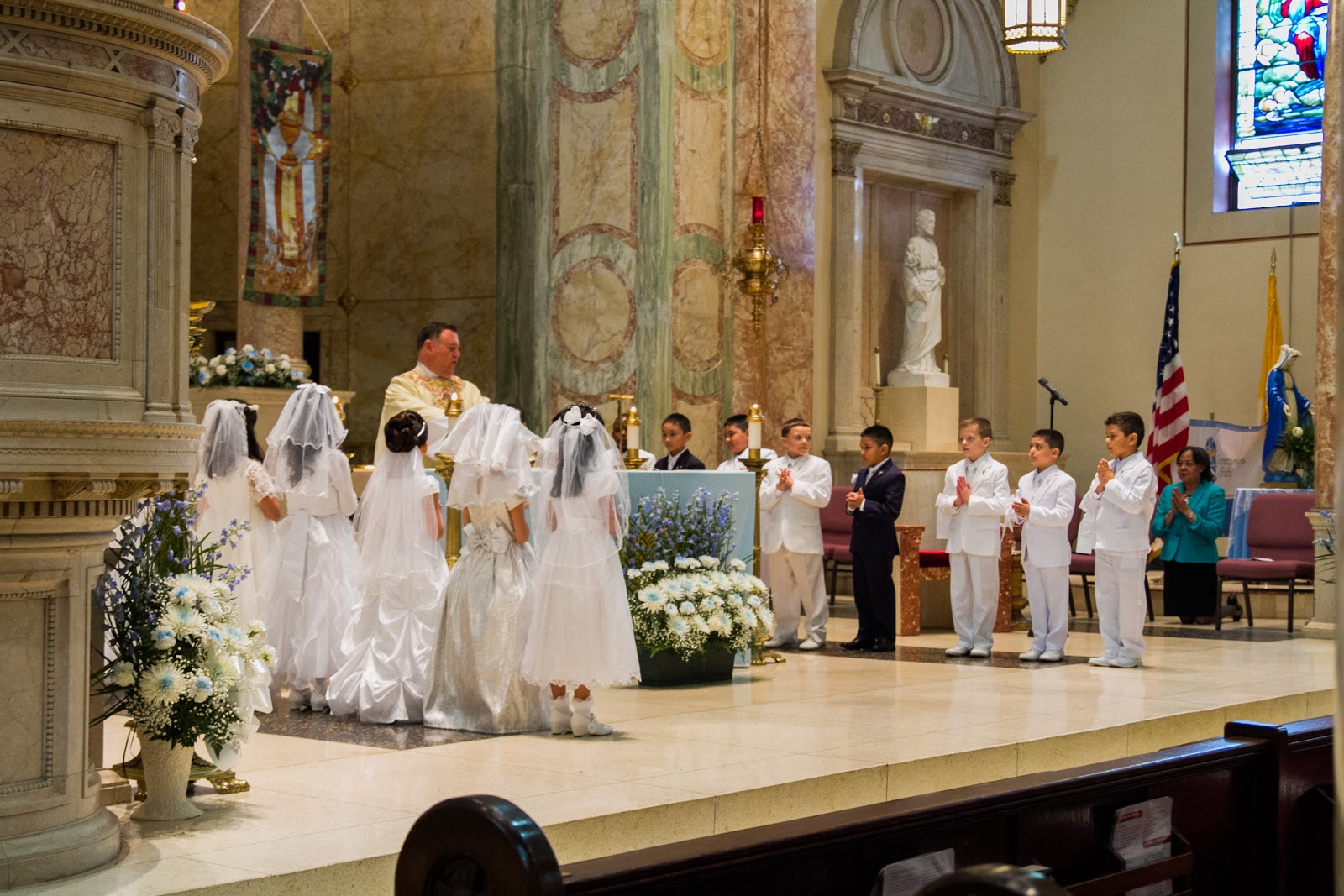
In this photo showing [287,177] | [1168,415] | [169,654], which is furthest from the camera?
[1168,415]

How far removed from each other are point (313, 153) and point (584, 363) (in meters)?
2.85

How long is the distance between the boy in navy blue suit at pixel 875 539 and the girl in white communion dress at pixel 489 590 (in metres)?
3.94

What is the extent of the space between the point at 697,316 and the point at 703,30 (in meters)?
2.48

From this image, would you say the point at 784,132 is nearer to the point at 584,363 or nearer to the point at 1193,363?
the point at 584,363

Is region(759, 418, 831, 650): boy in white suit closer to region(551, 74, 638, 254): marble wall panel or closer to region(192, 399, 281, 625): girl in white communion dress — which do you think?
region(551, 74, 638, 254): marble wall panel

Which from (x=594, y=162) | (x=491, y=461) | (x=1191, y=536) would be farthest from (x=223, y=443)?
(x=1191, y=536)

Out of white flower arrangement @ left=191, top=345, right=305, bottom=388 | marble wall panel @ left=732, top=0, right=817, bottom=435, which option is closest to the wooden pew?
white flower arrangement @ left=191, top=345, right=305, bottom=388

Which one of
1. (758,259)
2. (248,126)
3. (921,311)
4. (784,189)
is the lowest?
(921,311)

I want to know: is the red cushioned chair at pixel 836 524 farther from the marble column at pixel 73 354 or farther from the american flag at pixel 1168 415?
the marble column at pixel 73 354

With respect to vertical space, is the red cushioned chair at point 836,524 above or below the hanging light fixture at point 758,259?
below

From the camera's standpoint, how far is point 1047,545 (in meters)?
11.2

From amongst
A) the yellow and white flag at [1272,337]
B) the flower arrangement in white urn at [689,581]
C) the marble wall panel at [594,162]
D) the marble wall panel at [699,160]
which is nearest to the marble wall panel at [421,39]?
the marble wall panel at [594,162]

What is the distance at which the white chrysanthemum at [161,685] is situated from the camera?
558 centimetres

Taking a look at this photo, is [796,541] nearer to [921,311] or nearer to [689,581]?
[689,581]
